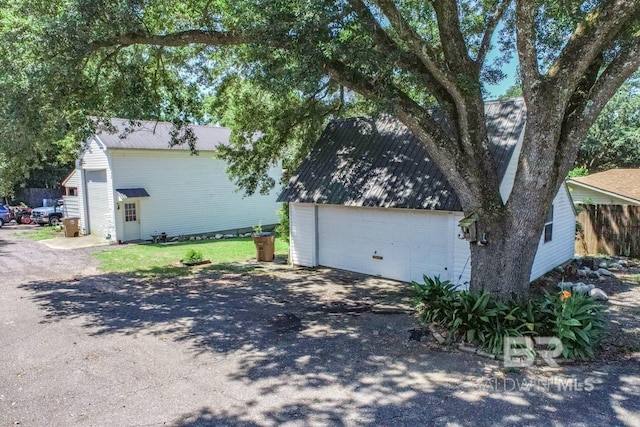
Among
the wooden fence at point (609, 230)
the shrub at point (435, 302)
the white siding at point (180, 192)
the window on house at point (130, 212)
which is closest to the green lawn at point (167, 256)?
the window on house at point (130, 212)

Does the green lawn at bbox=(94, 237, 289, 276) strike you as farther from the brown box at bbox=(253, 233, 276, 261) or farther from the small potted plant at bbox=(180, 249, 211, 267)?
the brown box at bbox=(253, 233, 276, 261)

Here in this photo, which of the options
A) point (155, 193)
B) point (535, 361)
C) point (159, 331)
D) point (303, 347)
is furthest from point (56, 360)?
point (155, 193)

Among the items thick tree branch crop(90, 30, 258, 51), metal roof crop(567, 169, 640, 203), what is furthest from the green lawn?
metal roof crop(567, 169, 640, 203)

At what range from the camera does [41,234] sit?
21.1 m

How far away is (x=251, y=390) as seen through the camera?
16.8 ft

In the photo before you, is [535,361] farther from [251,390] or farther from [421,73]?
[421,73]

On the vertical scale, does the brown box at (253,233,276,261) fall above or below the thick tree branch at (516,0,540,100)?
below

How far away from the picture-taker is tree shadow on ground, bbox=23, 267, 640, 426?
4.56 m

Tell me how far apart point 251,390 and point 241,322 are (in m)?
2.79

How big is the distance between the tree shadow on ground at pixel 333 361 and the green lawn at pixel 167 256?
237 cm

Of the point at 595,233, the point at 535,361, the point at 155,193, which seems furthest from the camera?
the point at 155,193

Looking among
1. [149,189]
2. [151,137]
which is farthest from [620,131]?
[149,189]

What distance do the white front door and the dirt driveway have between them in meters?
9.62

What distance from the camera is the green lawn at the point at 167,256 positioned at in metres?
13.1
